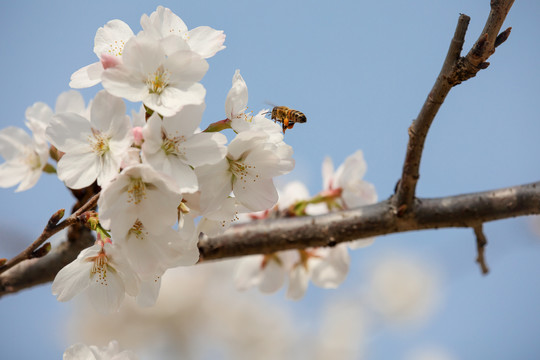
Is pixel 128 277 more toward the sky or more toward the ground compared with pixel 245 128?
more toward the ground

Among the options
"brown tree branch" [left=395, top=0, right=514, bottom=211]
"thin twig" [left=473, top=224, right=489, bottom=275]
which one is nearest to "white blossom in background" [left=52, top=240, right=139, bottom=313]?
"brown tree branch" [left=395, top=0, right=514, bottom=211]

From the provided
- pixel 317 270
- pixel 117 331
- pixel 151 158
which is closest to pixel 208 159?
pixel 151 158

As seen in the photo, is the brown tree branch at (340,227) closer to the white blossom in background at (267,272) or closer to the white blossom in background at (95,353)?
the white blossom in background at (267,272)

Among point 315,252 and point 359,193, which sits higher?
point 359,193

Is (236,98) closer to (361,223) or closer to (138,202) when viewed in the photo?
(138,202)

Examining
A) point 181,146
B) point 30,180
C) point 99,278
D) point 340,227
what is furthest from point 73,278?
point 340,227

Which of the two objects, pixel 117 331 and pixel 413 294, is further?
pixel 413 294

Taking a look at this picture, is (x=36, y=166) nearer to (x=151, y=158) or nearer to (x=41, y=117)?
(x=41, y=117)
